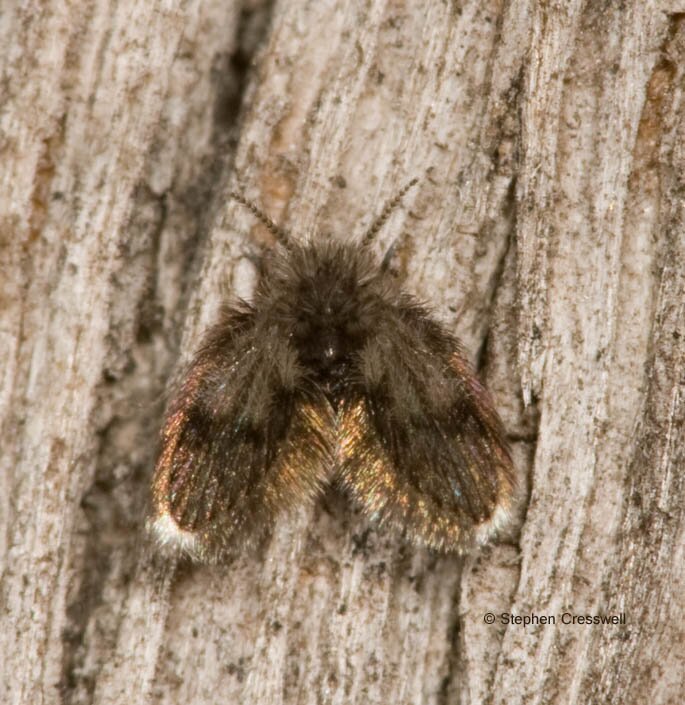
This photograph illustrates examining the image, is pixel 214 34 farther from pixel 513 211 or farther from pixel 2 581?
pixel 2 581

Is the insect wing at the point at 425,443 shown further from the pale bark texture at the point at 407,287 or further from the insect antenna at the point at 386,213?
the insect antenna at the point at 386,213

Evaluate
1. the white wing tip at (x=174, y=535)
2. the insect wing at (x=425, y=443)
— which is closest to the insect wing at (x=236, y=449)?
the white wing tip at (x=174, y=535)

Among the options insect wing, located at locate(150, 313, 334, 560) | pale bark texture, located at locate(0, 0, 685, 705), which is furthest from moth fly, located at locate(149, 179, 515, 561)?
pale bark texture, located at locate(0, 0, 685, 705)

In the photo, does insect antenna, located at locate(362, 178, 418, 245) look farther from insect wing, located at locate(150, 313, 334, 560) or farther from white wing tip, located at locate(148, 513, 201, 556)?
white wing tip, located at locate(148, 513, 201, 556)

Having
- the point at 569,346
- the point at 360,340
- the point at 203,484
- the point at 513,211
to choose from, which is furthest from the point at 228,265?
the point at 569,346

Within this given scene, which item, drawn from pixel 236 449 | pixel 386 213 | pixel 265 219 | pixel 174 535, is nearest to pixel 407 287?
pixel 386 213

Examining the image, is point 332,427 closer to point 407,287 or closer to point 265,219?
point 407,287

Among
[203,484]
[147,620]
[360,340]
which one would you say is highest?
[360,340]
